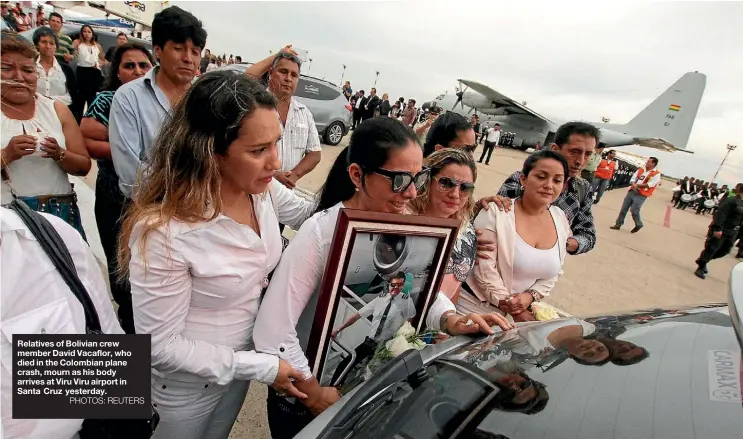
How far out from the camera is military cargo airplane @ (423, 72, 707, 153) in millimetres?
24359

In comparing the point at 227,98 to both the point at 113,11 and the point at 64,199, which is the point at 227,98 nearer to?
the point at 64,199

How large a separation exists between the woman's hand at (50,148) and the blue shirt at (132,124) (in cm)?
25

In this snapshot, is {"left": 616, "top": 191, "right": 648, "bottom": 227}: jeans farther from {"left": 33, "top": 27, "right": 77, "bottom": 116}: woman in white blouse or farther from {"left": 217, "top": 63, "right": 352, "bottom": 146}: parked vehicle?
{"left": 33, "top": 27, "right": 77, "bottom": 116}: woman in white blouse

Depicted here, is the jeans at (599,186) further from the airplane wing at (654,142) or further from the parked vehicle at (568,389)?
the airplane wing at (654,142)

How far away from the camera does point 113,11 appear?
100ft

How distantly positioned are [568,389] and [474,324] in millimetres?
446

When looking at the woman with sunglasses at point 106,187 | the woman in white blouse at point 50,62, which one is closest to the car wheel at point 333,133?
the woman in white blouse at point 50,62

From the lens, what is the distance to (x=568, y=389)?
1.07 m

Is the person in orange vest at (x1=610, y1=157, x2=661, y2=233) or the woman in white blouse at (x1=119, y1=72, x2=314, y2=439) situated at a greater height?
the person in orange vest at (x1=610, y1=157, x2=661, y2=233)

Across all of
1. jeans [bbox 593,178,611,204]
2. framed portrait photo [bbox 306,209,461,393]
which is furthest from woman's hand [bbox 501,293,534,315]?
jeans [bbox 593,178,611,204]

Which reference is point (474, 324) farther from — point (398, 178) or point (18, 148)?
point (18, 148)

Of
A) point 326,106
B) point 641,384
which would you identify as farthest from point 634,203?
point 641,384

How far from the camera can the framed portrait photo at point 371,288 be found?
1.20 meters

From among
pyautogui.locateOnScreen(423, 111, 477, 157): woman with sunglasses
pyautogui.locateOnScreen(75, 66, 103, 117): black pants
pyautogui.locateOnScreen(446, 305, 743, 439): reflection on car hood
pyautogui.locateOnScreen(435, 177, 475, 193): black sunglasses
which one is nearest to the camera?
pyautogui.locateOnScreen(446, 305, 743, 439): reflection on car hood
